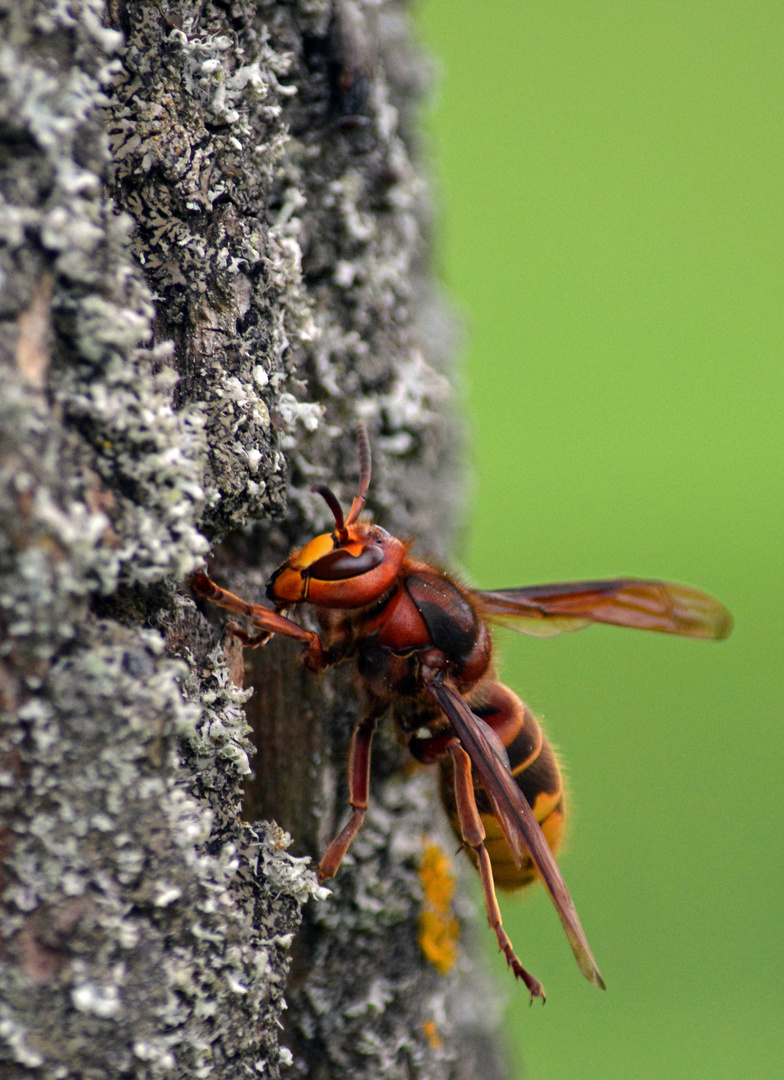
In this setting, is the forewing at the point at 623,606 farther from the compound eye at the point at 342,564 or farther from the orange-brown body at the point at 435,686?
the compound eye at the point at 342,564

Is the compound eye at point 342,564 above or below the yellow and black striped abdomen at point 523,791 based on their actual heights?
above

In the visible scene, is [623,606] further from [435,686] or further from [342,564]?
[342,564]

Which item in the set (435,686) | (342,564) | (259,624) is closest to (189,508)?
(259,624)

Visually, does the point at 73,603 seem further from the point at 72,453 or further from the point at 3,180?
the point at 3,180

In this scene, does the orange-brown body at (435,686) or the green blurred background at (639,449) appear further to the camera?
the green blurred background at (639,449)

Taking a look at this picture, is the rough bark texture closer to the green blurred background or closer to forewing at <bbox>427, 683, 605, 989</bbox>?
forewing at <bbox>427, 683, 605, 989</bbox>

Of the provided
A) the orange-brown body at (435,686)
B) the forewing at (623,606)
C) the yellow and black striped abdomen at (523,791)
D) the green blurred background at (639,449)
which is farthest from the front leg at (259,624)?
the green blurred background at (639,449)

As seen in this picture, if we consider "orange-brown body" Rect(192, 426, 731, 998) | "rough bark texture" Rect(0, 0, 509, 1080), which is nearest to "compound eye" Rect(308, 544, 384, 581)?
"orange-brown body" Rect(192, 426, 731, 998)

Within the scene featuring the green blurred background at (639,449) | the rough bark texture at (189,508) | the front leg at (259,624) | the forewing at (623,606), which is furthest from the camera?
the green blurred background at (639,449)
